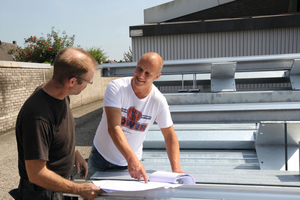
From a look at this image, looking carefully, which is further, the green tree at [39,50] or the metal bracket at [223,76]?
the green tree at [39,50]

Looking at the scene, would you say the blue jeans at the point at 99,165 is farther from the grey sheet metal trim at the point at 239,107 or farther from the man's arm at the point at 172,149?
the grey sheet metal trim at the point at 239,107

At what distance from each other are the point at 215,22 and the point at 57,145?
802 centimetres

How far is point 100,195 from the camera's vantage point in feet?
3.84

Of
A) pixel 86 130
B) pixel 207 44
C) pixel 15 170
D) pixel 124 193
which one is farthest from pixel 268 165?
pixel 207 44

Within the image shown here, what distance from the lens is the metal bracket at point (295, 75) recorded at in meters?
3.59

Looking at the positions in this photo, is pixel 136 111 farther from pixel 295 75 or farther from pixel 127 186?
pixel 295 75

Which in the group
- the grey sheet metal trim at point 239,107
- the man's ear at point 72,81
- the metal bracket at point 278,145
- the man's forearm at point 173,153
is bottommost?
the metal bracket at point 278,145

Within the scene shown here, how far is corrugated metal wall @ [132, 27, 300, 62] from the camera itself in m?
8.20

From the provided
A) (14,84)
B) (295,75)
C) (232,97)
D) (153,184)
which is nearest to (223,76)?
(232,97)

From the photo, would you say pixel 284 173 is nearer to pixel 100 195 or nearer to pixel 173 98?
pixel 100 195

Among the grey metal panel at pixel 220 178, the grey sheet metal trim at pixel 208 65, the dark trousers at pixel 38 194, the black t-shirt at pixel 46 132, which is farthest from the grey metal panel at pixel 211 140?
the dark trousers at pixel 38 194

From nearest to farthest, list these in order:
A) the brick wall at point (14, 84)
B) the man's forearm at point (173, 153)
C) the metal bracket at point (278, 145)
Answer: the man's forearm at point (173, 153), the metal bracket at point (278, 145), the brick wall at point (14, 84)

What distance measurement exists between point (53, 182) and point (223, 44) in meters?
8.41

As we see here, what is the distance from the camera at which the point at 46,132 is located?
3.90ft
